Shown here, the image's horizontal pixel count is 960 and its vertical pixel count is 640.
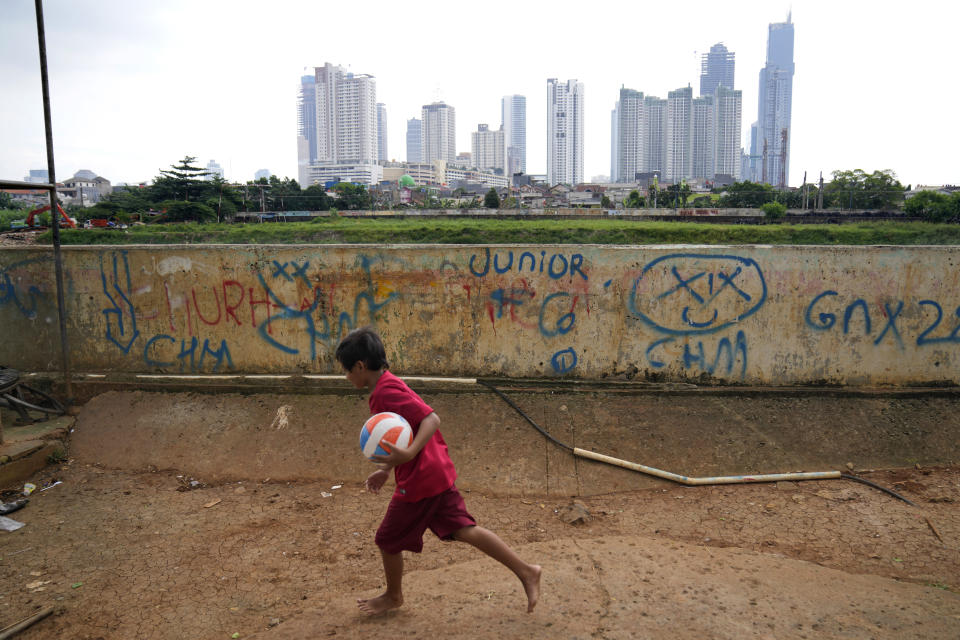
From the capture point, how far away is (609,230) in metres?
40.1

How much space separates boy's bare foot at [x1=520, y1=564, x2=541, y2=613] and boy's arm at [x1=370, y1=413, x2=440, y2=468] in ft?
2.59

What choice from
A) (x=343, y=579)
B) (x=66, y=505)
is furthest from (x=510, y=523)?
(x=66, y=505)

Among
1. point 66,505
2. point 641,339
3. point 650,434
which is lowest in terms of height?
point 66,505

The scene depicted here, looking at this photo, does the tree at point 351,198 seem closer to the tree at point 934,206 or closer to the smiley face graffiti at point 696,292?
the tree at point 934,206

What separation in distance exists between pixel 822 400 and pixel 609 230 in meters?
36.0

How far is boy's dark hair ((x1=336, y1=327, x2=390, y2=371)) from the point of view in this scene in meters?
2.62

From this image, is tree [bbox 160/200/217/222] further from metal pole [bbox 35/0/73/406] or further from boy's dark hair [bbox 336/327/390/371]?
boy's dark hair [bbox 336/327/390/371]

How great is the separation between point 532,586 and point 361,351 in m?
1.31

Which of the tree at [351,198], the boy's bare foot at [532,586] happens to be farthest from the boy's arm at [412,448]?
the tree at [351,198]

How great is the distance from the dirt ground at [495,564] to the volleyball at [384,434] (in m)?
0.88

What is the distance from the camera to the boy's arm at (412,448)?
2.47m

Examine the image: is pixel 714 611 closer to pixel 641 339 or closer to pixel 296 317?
pixel 641 339

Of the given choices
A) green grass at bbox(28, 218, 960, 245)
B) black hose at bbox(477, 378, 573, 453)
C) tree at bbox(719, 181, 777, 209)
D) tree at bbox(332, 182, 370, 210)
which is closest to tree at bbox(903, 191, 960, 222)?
green grass at bbox(28, 218, 960, 245)

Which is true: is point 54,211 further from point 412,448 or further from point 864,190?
point 864,190
